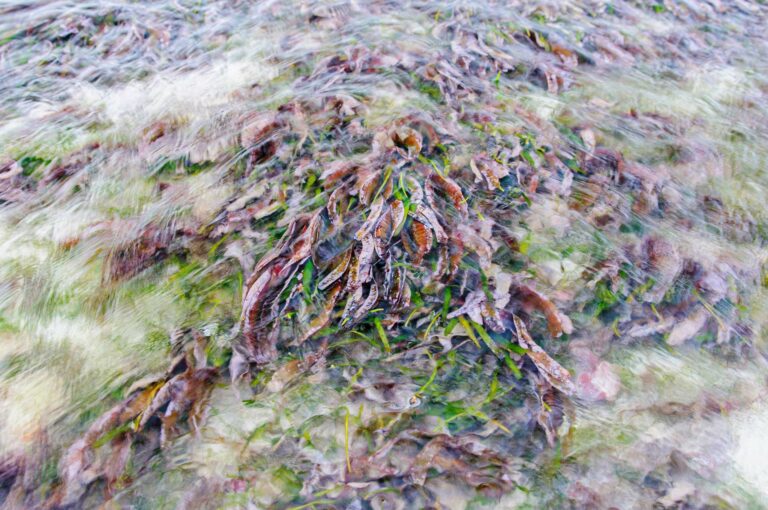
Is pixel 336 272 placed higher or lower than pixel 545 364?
higher

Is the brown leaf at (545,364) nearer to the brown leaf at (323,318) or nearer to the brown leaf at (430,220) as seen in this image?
the brown leaf at (430,220)

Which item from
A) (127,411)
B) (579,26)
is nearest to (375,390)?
(127,411)

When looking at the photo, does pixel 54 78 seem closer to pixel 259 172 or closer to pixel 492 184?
pixel 259 172

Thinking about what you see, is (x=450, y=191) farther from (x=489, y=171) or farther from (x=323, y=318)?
(x=323, y=318)

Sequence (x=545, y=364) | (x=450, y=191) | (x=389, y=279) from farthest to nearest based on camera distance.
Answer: (x=450, y=191) → (x=389, y=279) → (x=545, y=364)

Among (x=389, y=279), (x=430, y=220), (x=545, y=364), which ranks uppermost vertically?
(x=430, y=220)

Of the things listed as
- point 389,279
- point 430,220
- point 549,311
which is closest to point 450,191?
point 430,220

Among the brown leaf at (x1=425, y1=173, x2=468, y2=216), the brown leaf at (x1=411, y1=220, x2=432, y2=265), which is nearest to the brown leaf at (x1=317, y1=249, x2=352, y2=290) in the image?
the brown leaf at (x1=411, y1=220, x2=432, y2=265)

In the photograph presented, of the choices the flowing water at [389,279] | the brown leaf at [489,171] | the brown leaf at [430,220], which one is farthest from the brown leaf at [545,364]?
the brown leaf at [489,171]

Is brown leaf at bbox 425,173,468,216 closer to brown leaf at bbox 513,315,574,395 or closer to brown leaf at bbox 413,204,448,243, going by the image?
brown leaf at bbox 413,204,448,243
